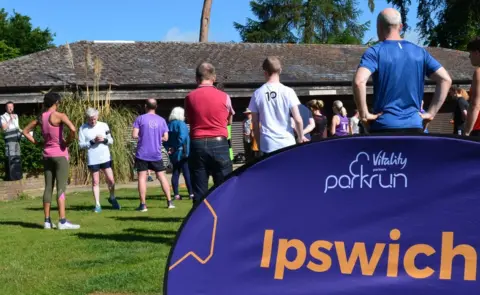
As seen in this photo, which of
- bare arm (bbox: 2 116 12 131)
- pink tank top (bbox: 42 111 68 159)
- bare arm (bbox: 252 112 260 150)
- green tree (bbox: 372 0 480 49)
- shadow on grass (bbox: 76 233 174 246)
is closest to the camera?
bare arm (bbox: 252 112 260 150)

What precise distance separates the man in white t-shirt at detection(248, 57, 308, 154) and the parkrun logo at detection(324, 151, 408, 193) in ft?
11.6

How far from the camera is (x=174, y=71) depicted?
85.6ft

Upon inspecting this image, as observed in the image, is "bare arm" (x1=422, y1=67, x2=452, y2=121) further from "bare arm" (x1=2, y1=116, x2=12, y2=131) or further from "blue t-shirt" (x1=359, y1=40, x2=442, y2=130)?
"bare arm" (x1=2, y1=116, x2=12, y2=131)

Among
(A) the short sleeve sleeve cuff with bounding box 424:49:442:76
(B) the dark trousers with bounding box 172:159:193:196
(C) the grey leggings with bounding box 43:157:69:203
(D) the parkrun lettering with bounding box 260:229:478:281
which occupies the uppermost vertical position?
(A) the short sleeve sleeve cuff with bounding box 424:49:442:76

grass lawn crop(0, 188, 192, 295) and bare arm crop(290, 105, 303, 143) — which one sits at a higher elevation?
bare arm crop(290, 105, 303, 143)

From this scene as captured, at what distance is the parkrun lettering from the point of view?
3.73 m

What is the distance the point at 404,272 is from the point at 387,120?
2.14 metres

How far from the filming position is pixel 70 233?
30.9 feet

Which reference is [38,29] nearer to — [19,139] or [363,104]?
[19,139]

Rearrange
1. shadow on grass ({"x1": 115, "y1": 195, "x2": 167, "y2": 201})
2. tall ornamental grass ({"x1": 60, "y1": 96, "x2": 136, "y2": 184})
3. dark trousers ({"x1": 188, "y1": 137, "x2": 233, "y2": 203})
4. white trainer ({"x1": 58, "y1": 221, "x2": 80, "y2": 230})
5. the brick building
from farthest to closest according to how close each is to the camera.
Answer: the brick building, tall ornamental grass ({"x1": 60, "y1": 96, "x2": 136, "y2": 184}), shadow on grass ({"x1": 115, "y1": 195, "x2": 167, "y2": 201}), white trainer ({"x1": 58, "y1": 221, "x2": 80, "y2": 230}), dark trousers ({"x1": 188, "y1": 137, "x2": 233, "y2": 203})

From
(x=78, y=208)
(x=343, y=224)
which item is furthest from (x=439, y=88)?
(x=78, y=208)

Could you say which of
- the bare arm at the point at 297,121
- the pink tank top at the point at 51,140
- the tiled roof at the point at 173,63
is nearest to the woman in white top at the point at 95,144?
the pink tank top at the point at 51,140

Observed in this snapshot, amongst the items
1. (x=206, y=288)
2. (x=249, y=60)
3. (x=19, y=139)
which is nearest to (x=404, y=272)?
(x=206, y=288)

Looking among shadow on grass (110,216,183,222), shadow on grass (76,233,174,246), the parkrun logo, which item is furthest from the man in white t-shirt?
the parkrun logo
